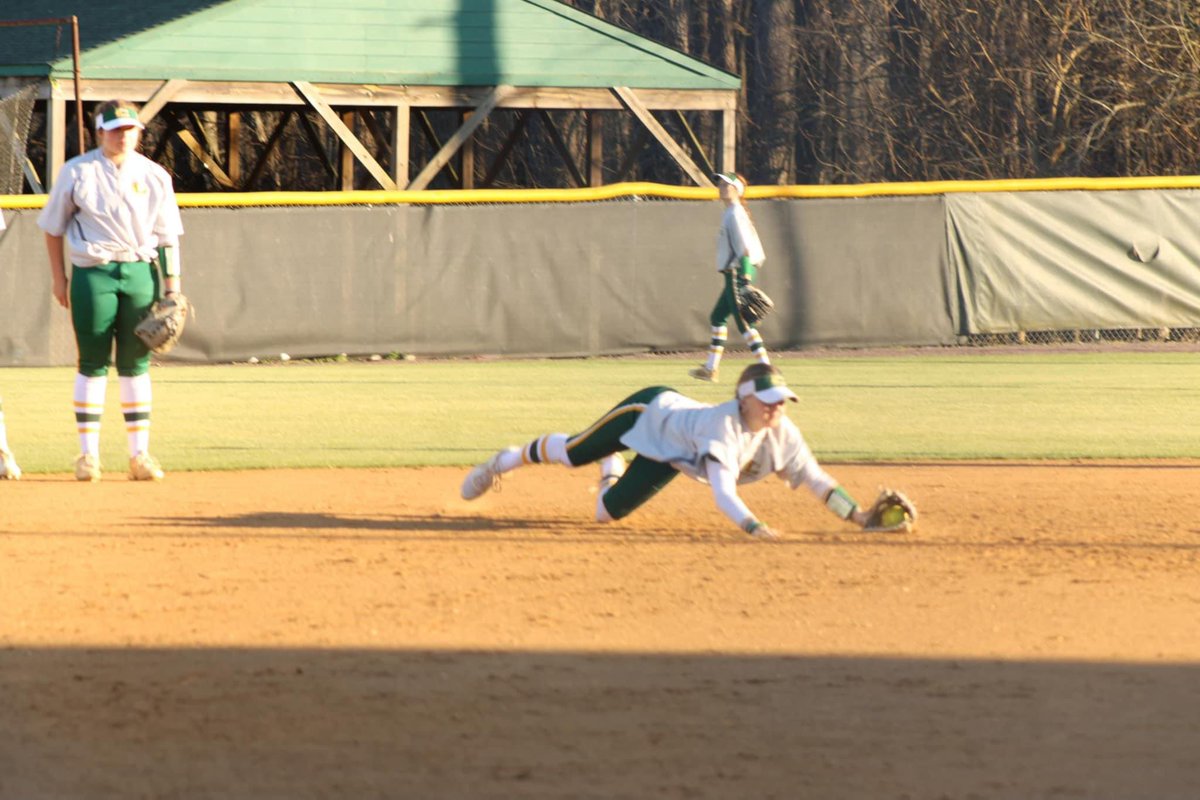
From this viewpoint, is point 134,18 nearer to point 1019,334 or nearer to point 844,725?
point 1019,334

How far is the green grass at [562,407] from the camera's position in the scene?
35.7ft

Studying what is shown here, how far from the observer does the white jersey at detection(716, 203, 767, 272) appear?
49.5ft

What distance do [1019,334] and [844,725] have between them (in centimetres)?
1568

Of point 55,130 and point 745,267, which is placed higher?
point 55,130

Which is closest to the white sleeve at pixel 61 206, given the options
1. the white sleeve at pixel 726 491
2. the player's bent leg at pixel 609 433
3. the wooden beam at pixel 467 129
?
the player's bent leg at pixel 609 433

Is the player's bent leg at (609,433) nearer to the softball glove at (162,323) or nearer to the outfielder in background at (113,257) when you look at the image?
the softball glove at (162,323)

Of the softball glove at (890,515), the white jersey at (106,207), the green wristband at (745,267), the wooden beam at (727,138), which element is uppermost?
the wooden beam at (727,138)

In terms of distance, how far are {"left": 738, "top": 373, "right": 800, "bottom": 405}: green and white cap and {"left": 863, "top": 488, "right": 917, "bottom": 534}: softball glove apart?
0.95m

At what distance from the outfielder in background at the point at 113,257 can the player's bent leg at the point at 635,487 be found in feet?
9.17

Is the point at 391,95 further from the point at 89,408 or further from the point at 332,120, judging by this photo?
the point at 89,408

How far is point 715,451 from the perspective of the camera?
6.89 meters

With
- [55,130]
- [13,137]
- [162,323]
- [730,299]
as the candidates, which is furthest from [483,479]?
[55,130]

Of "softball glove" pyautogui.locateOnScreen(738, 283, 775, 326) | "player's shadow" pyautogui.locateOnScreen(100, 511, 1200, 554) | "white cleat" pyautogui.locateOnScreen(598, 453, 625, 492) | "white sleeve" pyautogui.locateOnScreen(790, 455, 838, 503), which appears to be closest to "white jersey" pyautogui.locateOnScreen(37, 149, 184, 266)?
"player's shadow" pyautogui.locateOnScreen(100, 511, 1200, 554)

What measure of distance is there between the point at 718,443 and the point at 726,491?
194 millimetres
